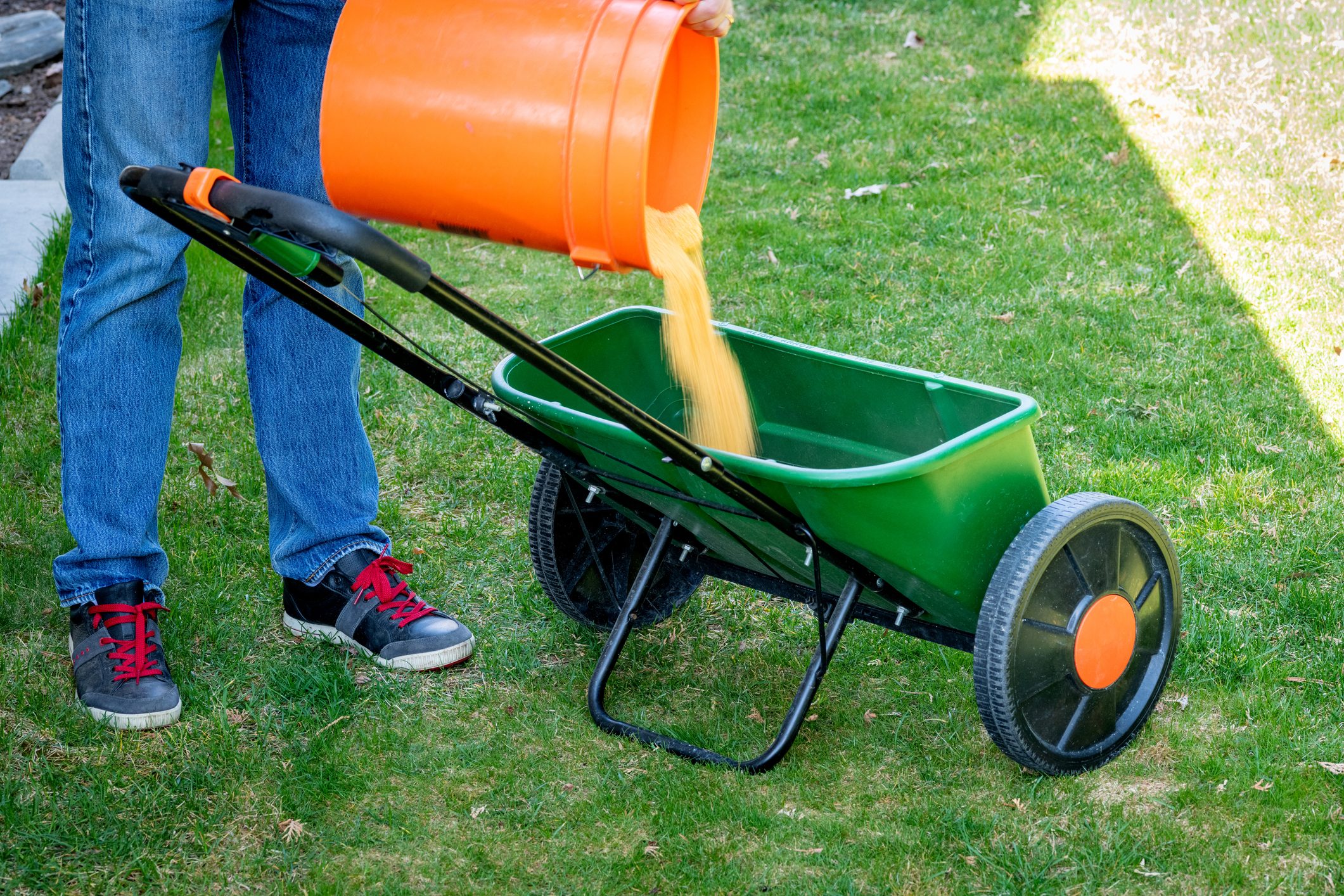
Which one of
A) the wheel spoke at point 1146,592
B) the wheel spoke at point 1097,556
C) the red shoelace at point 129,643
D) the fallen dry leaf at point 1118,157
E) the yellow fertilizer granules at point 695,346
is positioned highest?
the yellow fertilizer granules at point 695,346

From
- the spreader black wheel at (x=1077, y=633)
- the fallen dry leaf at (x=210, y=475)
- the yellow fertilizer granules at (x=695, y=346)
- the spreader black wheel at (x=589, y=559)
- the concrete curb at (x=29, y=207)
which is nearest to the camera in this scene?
the yellow fertilizer granules at (x=695, y=346)

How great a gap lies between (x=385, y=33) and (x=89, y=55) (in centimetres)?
63

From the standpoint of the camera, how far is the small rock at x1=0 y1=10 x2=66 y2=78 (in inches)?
254

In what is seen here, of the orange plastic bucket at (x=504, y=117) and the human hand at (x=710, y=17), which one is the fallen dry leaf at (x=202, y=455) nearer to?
the orange plastic bucket at (x=504, y=117)

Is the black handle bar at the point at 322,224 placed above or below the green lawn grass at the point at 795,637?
above

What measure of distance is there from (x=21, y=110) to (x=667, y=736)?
509 cm

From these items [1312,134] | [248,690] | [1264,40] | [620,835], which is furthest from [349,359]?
[1264,40]

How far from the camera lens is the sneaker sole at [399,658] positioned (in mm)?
2656

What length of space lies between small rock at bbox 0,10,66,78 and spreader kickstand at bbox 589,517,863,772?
5285 mm

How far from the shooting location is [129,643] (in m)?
2.51

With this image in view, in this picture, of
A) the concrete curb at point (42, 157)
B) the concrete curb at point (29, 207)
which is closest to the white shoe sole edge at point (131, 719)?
the concrete curb at point (29, 207)

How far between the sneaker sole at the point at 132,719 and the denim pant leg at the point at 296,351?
39 centimetres

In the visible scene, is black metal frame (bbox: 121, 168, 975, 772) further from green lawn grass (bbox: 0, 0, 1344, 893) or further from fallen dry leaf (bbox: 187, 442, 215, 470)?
fallen dry leaf (bbox: 187, 442, 215, 470)

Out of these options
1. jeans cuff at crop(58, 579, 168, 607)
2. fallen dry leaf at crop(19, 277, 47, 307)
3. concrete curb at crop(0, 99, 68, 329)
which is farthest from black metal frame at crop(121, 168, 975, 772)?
concrete curb at crop(0, 99, 68, 329)
